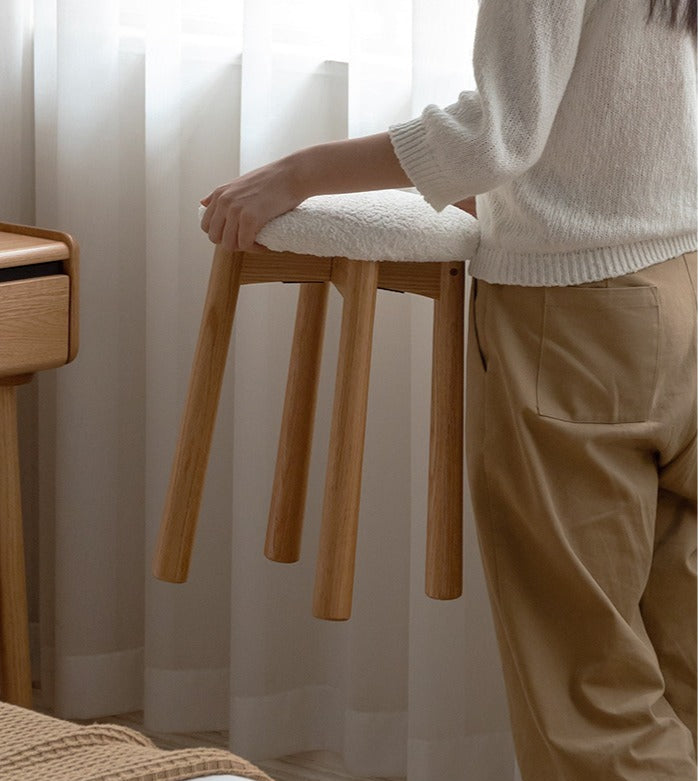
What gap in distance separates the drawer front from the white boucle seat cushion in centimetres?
52

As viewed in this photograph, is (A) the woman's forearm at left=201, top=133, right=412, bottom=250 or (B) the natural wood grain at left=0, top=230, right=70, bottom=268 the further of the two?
(B) the natural wood grain at left=0, top=230, right=70, bottom=268

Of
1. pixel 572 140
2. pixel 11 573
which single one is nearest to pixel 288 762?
pixel 11 573

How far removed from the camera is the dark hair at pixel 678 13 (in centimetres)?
100

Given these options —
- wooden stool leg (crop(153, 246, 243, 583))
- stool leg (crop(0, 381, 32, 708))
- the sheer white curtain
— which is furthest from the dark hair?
stool leg (crop(0, 381, 32, 708))

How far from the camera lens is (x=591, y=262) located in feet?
3.45

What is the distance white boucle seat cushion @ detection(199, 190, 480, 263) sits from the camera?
1.07 metres

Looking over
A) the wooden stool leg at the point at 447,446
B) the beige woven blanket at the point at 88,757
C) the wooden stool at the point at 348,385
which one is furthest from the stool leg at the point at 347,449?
the beige woven blanket at the point at 88,757

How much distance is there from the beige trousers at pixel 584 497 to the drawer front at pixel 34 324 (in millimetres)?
661

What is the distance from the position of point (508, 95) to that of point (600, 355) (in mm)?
235

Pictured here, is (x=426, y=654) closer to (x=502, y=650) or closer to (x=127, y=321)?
(x=502, y=650)

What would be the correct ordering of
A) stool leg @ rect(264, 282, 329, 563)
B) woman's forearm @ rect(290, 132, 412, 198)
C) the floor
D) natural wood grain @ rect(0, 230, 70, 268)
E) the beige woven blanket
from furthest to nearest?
the floor, natural wood grain @ rect(0, 230, 70, 268), stool leg @ rect(264, 282, 329, 563), woman's forearm @ rect(290, 132, 412, 198), the beige woven blanket

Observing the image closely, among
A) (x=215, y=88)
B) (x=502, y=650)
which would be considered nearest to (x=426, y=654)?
(x=502, y=650)

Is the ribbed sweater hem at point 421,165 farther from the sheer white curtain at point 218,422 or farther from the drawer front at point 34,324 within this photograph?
the drawer front at point 34,324

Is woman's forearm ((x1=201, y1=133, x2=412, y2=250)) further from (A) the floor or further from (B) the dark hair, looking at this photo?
(A) the floor
